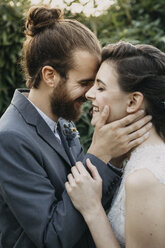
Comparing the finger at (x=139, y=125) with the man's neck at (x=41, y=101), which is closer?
the finger at (x=139, y=125)

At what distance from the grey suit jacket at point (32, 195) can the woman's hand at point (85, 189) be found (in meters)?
0.06

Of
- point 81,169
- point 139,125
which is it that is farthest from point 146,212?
point 139,125

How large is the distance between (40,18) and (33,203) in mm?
1647

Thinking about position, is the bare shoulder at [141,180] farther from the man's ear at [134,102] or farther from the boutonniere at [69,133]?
the boutonniere at [69,133]

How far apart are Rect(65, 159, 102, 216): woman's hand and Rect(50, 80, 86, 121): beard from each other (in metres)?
0.75

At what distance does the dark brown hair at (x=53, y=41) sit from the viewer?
2924mm

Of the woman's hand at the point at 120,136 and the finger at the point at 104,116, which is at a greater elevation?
the finger at the point at 104,116

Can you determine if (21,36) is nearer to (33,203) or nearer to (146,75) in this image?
(146,75)

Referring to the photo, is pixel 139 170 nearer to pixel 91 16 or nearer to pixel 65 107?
pixel 65 107

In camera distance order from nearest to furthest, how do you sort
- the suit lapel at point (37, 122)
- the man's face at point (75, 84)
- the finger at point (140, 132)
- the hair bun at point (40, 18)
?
the finger at point (140, 132)
the suit lapel at point (37, 122)
the man's face at point (75, 84)
the hair bun at point (40, 18)

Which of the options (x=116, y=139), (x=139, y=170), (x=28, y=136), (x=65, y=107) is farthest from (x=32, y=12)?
(x=139, y=170)

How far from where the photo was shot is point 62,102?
2922mm

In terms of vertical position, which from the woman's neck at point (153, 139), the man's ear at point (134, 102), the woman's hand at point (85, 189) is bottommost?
the woman's hand at point (85, 189)

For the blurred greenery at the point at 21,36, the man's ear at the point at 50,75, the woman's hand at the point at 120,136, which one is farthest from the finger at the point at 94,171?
the blurred greenery at the point at 21,36
